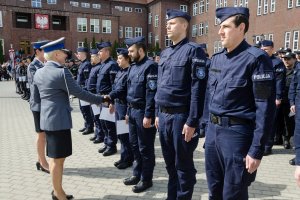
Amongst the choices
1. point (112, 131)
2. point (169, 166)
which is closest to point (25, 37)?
point (112, 131)

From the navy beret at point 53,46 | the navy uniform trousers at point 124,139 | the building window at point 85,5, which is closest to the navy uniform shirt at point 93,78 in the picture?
the navy uniform trousers at point 124,139

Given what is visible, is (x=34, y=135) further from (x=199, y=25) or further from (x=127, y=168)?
(x=199, y=25)

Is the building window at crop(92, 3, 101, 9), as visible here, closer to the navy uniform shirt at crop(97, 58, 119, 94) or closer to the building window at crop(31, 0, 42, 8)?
the building window at crop(31, 0, 42, 8)

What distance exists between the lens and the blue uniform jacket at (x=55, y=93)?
3674 mm

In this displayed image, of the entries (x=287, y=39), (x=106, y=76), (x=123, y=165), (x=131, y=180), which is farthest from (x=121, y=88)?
(x=287, y=39)

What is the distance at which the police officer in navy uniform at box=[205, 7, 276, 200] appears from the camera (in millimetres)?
2400

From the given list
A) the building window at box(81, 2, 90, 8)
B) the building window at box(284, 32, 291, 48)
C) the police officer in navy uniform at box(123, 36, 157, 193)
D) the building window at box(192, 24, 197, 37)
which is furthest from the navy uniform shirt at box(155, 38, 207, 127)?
the building window at box(81, 2, 90, 8)

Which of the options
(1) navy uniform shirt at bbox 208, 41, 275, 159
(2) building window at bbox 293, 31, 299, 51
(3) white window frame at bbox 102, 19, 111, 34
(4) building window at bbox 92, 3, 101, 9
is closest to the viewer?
(1) navy uniform shirt at bbox 208, 41, 275, 159

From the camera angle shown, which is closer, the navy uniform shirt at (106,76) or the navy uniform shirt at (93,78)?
the navy uniform shirt at (106,76)

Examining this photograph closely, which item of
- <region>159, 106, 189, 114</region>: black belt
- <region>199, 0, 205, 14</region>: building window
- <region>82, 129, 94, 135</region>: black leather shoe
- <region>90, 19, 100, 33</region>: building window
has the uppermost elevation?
<region>199, 0, 205, 14</region>: building window

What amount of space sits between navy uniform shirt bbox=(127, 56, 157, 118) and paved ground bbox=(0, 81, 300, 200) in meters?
1.37

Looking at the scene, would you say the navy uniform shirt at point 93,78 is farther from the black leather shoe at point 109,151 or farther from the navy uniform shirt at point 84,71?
the black leather shoe at point 109,151

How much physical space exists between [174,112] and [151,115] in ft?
2.48

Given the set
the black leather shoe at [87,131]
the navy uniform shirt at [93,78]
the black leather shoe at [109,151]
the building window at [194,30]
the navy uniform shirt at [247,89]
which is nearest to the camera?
the navy uniform shirt at [247,89]
